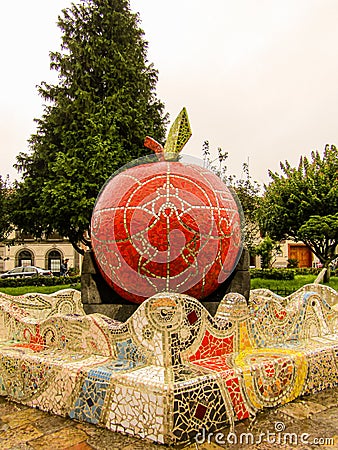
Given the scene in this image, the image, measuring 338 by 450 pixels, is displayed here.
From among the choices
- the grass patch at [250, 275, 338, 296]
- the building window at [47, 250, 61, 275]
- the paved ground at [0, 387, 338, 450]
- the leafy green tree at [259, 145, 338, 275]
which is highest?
the leafy green tree at [259, 145, 338, 275]

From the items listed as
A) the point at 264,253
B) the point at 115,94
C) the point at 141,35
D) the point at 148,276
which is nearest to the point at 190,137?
the point at 148,276

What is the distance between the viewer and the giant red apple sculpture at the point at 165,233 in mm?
4195

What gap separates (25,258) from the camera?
3553 centimetres

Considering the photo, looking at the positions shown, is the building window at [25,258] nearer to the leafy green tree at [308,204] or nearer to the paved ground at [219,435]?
the leafy green tree at [308,204]

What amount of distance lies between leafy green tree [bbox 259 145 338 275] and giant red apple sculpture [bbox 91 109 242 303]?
41.1 feet

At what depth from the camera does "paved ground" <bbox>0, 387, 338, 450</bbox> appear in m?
2.98

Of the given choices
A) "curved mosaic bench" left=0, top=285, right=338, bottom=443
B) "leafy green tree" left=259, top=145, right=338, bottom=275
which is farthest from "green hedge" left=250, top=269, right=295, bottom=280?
"curved mosaic bench" left=0, top=285, right=338, bottom=443

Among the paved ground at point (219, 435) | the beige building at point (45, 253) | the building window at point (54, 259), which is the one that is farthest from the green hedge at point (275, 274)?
the building window at point (54, 259)

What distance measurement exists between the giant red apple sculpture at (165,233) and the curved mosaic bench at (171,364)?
1.75 feet

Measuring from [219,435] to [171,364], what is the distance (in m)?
0.57

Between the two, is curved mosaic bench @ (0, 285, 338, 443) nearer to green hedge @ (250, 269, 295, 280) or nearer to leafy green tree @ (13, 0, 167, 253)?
leafy green tree @ (13, 0, 167, 253)

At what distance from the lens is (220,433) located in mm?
3137

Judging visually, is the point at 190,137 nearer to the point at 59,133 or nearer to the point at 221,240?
the point at 221,240

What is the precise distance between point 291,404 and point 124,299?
194 centimetres
